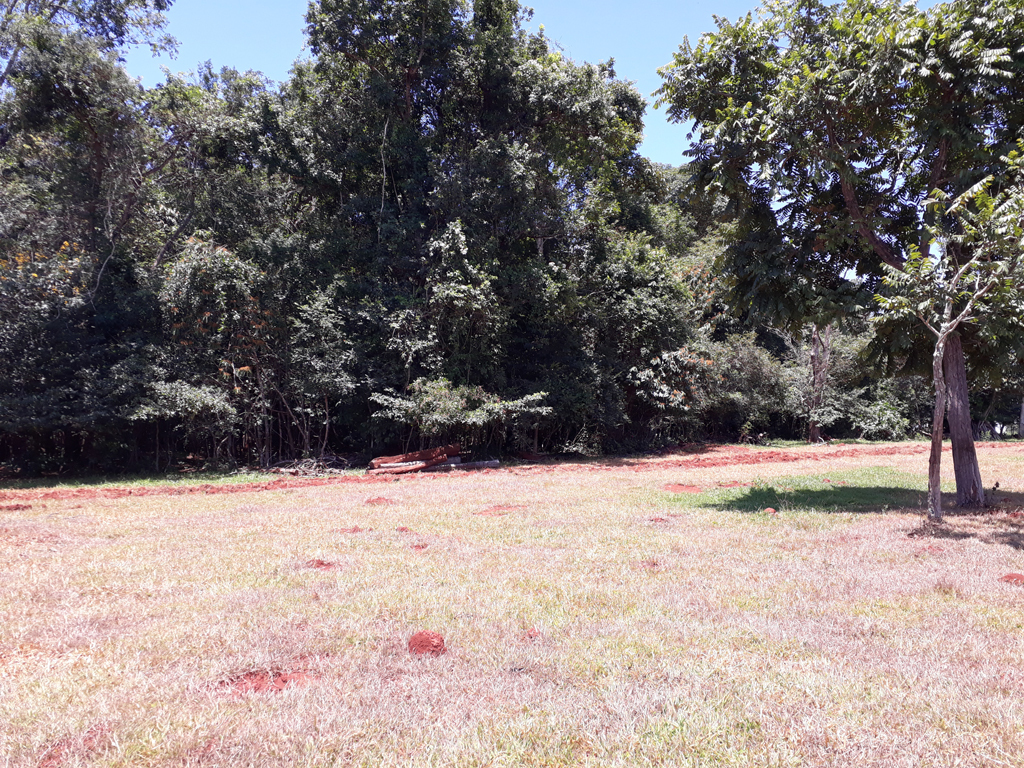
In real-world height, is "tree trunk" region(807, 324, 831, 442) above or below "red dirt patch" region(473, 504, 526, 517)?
above

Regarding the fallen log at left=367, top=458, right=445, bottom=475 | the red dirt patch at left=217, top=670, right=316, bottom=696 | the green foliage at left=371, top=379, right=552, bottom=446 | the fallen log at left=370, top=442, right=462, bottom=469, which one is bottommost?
the red dirt patch at left=217, top=670, right=316, bottom=696

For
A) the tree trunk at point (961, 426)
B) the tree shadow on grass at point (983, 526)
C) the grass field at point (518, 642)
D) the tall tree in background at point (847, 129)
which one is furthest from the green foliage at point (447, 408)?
the tree shadow on grass at point (983, 526)

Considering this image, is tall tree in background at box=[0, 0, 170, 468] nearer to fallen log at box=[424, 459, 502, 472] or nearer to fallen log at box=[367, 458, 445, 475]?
fallen log at box=[367, 458, 445, 475]

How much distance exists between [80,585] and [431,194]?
1452 centimetres

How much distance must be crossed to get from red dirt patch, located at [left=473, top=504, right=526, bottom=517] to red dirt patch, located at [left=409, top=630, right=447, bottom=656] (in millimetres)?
4983

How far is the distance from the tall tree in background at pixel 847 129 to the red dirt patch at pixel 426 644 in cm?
755

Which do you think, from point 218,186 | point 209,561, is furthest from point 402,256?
point 209,561

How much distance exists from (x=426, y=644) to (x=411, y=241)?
15.4 m

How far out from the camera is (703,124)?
9.75 m

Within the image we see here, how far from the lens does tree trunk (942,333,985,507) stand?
8977 millimetres

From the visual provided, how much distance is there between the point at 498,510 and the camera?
9.48 meters

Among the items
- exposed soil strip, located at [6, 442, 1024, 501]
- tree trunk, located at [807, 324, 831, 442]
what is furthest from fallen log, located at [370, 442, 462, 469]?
tree trunk, located at [807, 324, 831, 442]

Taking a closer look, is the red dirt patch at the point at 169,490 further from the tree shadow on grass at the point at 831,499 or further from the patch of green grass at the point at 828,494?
the tree shadow on grass at the point at 831,499

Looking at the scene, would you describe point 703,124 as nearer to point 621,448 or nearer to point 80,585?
point 80,585
